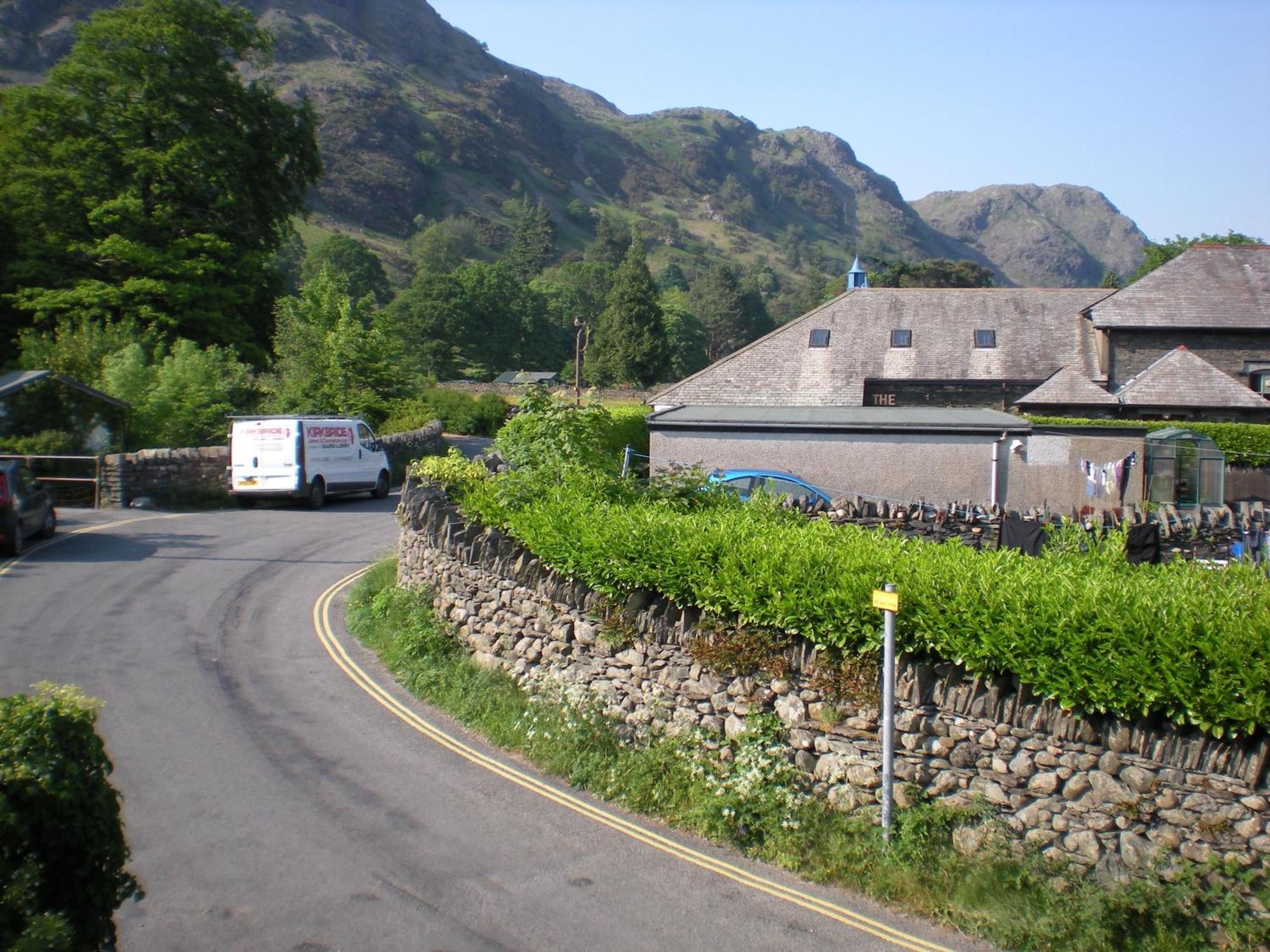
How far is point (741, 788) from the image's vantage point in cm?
830

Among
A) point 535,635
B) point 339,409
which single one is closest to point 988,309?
point 339,409

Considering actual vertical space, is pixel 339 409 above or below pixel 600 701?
above

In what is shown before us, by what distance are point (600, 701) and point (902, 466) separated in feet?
44.1

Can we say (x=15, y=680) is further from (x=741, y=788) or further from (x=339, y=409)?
(x=339, y=409)

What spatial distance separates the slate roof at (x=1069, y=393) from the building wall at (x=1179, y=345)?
3.50 m

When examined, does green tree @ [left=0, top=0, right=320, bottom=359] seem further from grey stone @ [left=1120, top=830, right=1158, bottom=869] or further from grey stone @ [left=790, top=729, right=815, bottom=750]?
grey stone @ [left=1120, top=830, right=1158, bottom=869]

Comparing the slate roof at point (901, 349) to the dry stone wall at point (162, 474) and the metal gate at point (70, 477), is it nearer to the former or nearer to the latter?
Result: the dry stone wall at point (162, 474)

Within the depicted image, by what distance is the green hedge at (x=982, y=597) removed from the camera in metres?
6.36

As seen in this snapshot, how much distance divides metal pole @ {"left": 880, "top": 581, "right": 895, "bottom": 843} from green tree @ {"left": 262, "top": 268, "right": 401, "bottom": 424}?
28952mm

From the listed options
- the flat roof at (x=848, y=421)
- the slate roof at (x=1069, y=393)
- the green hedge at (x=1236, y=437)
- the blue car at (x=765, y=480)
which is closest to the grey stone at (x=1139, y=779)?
the blue car at (x=765, y=480)

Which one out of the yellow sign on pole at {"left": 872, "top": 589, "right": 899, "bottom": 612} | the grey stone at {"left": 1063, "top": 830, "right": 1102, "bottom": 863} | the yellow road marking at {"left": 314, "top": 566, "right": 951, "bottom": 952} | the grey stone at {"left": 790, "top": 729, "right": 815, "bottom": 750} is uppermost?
the yellow sign on pole at {"left": 872, "top": 589, "right": 899, "bottom": 612}

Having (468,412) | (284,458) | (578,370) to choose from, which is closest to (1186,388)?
(578,370)

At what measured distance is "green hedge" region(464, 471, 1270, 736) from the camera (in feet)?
20.9

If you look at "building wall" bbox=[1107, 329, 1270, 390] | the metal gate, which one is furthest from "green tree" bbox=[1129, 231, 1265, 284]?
the metal gate
